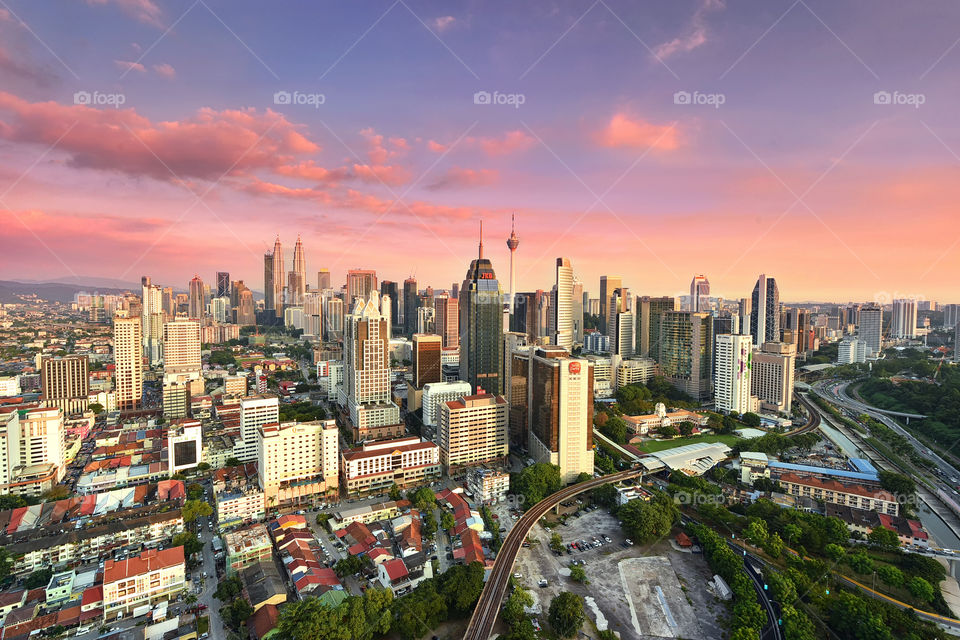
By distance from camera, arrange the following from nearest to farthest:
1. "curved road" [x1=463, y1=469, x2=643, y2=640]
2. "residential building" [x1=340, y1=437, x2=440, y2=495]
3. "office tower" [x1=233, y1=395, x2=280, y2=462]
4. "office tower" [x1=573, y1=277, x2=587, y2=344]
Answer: "curved road" [x1=463, y1=469, x2=643, y2=640], "residential building" [x1=340, y1=437, x2=440, y2=495], "office tower" [x1=233, y1=395, x2=280, y2=462], "office tower" [x1=573, y1=277, x2=587, y2=344]

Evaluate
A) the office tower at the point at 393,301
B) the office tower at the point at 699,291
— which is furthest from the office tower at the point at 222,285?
the office tower at the point at 699,291

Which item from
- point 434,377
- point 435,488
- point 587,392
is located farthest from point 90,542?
point 434,377

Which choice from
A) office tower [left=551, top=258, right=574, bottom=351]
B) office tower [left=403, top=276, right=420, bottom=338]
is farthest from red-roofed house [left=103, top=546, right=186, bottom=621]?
office tower [left=403, top=276, right=420, bottom=338]

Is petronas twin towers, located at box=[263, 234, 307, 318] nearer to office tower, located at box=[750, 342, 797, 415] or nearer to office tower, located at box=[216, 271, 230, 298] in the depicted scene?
office tower, located at box=[216, 271, 230, 298]

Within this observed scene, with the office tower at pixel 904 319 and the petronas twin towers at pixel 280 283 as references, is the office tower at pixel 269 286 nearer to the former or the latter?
the petronas twin towers at pixel 280 283

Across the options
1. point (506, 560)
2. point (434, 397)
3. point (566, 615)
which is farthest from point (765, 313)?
point (566, 615)
